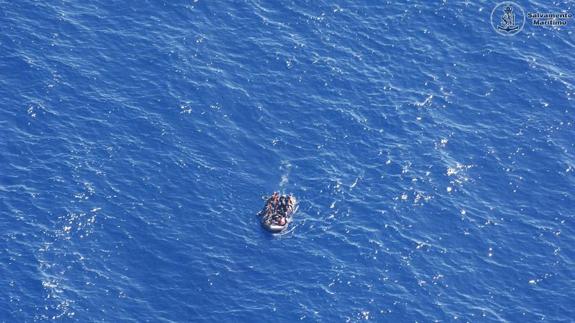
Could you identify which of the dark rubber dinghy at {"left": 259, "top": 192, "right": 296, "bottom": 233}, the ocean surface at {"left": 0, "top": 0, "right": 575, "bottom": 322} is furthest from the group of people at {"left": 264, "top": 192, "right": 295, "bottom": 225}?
the ocean surface at {"left": 0, "top": 0, "right": 575, "bottom": 322}

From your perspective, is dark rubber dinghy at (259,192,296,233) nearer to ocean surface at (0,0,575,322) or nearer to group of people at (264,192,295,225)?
group of people at (264,192,295,225)

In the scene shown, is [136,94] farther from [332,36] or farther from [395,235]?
[395,235]

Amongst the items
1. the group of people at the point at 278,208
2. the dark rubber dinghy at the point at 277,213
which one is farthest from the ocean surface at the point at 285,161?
the group of people at the point at 278,208

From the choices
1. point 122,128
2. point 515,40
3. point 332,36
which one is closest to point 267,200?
point 122,128

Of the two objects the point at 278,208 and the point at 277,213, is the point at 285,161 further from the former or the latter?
the point at 277,213

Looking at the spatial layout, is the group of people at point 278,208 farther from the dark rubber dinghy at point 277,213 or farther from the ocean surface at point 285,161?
the ocean surface at point 285,161

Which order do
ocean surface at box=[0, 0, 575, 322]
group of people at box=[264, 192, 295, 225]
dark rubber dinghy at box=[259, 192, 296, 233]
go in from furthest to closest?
group of people at box=[264, 192, 295, 225]
dark rubber dinghy at box=[259, 192, 296, 233]
ocean surface at box=[0, 0, 575, 322]
